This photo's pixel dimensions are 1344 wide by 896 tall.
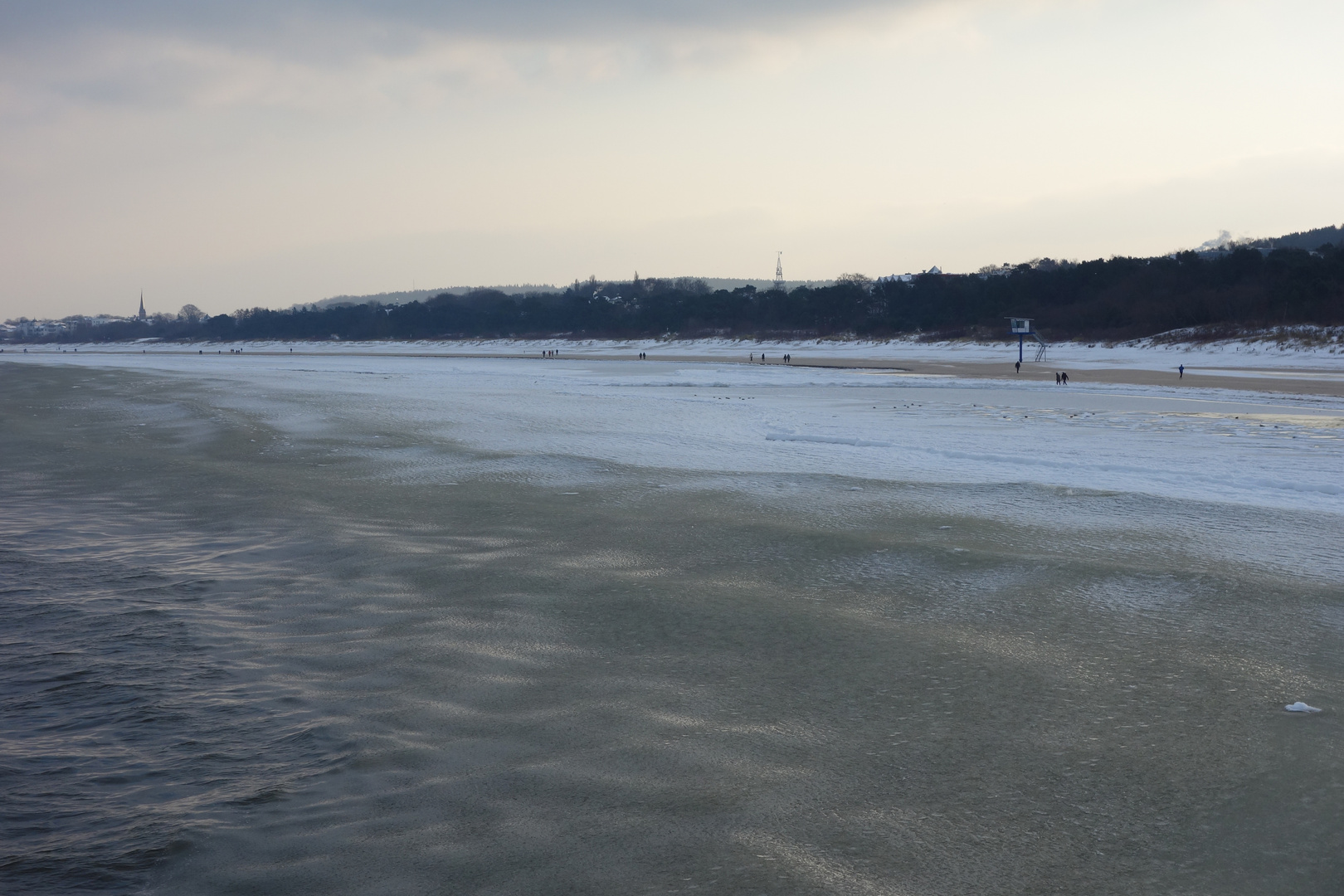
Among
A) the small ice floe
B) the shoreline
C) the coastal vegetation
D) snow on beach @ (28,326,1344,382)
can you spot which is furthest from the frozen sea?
the coastal vegetation

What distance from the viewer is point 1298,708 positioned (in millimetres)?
5109

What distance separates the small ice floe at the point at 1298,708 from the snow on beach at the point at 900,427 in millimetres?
6860

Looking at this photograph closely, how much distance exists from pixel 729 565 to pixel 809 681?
9.61ft

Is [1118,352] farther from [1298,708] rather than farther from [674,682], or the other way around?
[674,682]

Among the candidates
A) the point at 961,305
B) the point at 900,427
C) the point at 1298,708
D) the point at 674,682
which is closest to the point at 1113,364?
the point at 900,427

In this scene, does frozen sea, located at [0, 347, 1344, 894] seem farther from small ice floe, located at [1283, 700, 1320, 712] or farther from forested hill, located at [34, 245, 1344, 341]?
forested hill, located at [34, 245, 1344, 341]

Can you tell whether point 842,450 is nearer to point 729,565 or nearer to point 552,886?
point 729,565

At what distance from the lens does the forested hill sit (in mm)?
67500

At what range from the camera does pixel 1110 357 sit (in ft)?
192

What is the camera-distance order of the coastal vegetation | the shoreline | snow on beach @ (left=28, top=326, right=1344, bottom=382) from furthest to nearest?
1. the coastal vegetation
2. snow on beach @ (left=28, top=326, right=1344, bottom=382)
3. the shoreline

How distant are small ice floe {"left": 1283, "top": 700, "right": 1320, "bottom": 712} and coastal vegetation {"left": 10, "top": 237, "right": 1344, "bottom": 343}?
6341 centimetres

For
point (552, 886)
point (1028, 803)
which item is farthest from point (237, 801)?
point (1028, 803)

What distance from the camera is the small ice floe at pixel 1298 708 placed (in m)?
5.08

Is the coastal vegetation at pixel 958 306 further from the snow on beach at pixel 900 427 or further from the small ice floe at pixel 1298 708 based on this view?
the small ice floe at pixel 1298 708
